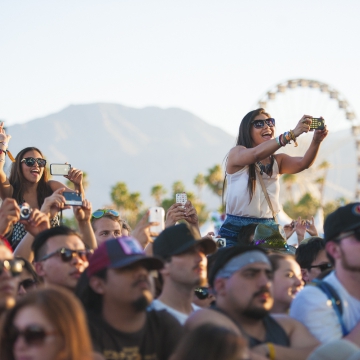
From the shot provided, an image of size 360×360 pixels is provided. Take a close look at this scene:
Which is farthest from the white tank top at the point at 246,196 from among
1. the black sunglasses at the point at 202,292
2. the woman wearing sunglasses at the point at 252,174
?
the black sunglasses at the point at 202,292

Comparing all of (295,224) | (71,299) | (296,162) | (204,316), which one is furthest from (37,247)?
(295,224)

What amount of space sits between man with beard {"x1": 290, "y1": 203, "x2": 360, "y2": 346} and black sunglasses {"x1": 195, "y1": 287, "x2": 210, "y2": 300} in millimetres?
1190

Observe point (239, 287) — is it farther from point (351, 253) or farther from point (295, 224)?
point (295, 224)

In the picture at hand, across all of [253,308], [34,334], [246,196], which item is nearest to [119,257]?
[253,308]

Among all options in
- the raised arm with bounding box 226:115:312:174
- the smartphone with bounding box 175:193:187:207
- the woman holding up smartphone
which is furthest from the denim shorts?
the woman holding up smartphone

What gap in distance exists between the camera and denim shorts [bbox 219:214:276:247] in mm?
6988

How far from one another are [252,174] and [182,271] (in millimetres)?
2452

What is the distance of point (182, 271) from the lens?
15.4ft

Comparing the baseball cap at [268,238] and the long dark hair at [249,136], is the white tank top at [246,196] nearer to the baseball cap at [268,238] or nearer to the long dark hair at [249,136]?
the long dark hair at [249,136]

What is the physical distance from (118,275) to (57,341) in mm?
917

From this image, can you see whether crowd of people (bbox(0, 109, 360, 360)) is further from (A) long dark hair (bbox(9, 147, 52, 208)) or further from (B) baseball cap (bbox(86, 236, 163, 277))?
(A) long dark hair (bbox(9, 147, 52, 208))

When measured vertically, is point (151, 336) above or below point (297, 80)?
below

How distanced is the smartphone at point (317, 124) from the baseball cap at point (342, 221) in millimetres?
2068

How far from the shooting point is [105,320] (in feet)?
13.4
